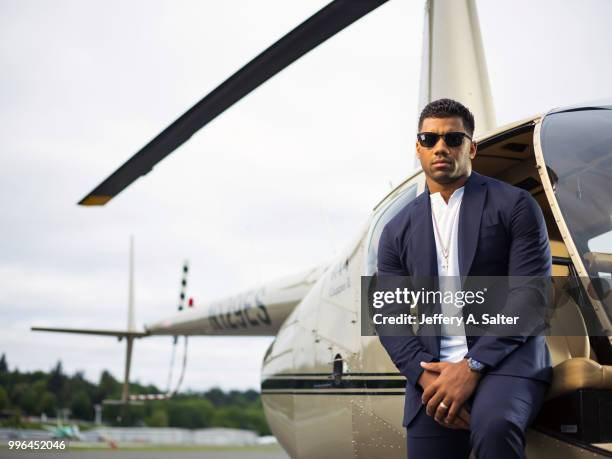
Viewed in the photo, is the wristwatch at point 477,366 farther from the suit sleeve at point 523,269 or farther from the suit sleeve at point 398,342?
the suit sleeve at point 398,342

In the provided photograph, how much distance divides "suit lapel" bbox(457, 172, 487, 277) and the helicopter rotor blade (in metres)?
2.39

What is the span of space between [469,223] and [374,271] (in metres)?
1.33

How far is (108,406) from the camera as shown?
24.9 m

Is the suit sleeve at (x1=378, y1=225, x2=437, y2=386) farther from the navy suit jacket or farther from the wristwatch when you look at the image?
the wristwatch

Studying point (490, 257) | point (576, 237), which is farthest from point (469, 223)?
point (576, 237)

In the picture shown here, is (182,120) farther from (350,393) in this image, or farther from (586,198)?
(586,198)

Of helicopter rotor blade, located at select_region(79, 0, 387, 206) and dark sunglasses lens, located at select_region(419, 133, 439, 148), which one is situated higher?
helicopter rotor blade, located at select_region(79, 0, 387, 206)

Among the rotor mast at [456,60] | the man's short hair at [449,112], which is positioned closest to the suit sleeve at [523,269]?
the man's short hair at [449,112]

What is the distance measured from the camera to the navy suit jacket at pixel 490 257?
1.88 meters

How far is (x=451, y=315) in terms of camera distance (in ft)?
6.76

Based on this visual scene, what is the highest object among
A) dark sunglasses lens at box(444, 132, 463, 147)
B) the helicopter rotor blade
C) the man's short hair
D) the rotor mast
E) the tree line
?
the rotor mast


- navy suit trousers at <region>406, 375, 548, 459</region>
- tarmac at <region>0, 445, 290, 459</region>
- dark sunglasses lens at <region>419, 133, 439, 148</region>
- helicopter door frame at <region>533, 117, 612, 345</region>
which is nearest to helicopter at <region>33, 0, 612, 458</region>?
helicopter door frame at <region>533, 117, 612, 345</region>

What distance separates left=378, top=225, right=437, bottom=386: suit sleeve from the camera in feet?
6.50

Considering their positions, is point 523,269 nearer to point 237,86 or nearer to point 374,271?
point 374,271
